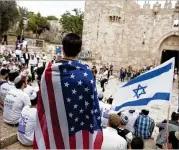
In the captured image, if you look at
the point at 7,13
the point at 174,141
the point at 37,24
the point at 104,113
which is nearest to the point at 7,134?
the point at 104,113

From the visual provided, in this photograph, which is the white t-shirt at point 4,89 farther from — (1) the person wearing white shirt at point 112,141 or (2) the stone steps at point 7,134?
(1) the person wearing white shirt at point 112,141

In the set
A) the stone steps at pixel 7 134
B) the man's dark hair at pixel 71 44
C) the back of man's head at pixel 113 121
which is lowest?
the stone steps at pixel 7 134

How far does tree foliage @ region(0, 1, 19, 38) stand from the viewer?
21.6 m

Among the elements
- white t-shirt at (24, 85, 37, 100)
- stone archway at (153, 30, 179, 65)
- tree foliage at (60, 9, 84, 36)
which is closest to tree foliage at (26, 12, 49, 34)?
tree foliage at (60, 9, 84, 36)

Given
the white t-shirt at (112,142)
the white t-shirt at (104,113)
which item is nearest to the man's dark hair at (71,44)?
the white t-shirt at (112,142)

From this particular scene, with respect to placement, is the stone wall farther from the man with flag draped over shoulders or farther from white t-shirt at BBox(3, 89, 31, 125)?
the man with flag draped over shoulders

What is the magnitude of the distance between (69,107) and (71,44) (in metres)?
0.48

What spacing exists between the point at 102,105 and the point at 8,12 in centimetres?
1945

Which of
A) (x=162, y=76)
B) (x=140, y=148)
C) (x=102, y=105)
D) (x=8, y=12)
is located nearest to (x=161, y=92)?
(x=162, y=76)

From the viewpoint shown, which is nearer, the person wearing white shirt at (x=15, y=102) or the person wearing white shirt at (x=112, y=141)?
the person wearing white shirt at (x=112, y=141)

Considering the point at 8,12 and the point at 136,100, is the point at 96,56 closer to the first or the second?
the point at 8,12

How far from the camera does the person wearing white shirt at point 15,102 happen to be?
393 cm

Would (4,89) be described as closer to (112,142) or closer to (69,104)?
(112,142)

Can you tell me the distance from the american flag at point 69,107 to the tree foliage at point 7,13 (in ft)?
68.6
